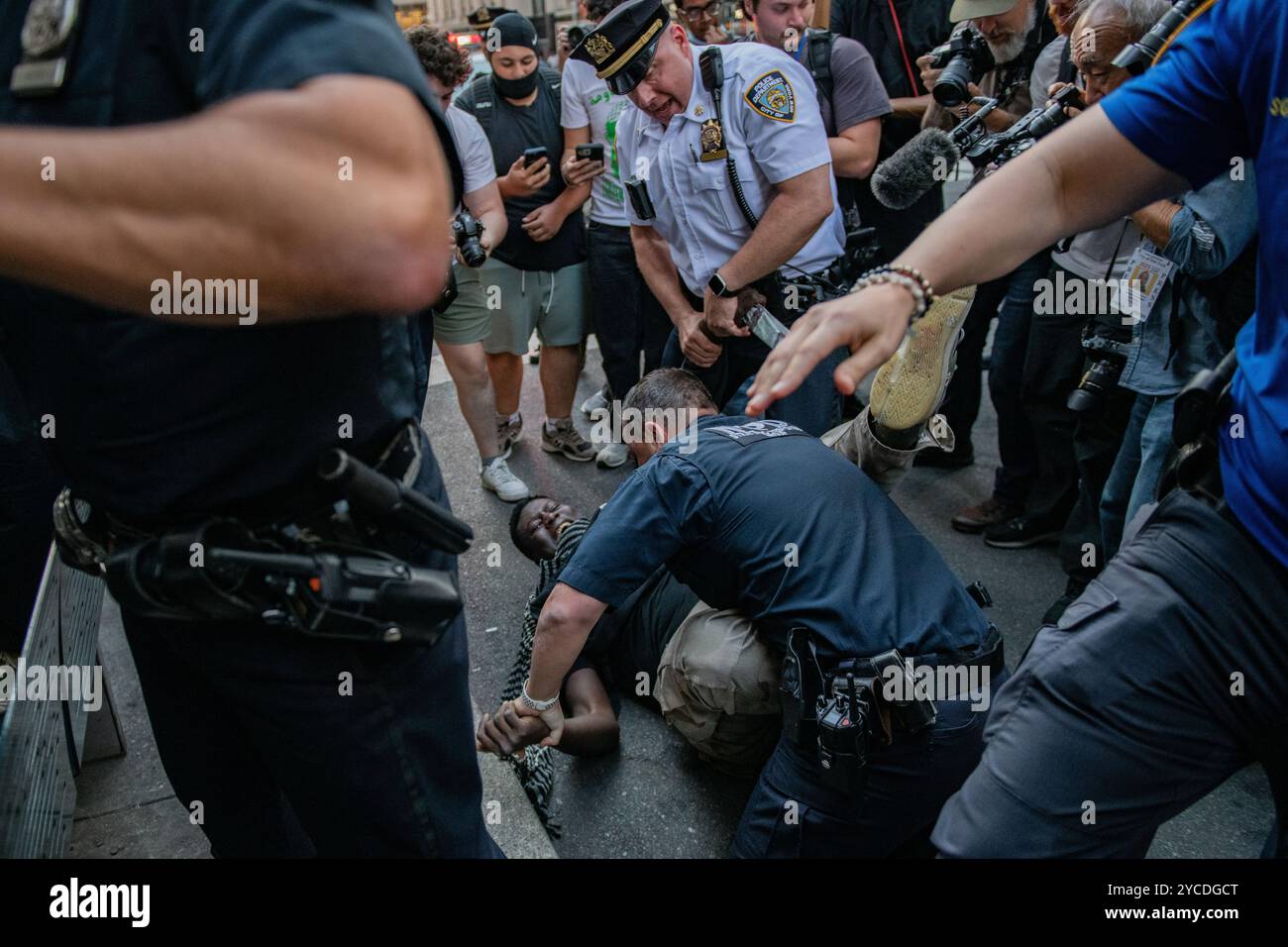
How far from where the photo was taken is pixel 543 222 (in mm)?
4418

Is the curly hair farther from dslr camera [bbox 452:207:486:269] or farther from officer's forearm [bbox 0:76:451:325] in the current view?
officer's forearm [bbox 0:76:451:325]

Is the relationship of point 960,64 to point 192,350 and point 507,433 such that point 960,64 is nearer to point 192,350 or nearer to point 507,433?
point 507,433

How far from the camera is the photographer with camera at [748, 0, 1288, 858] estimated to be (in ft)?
4.22

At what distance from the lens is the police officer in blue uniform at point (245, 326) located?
2.94 feet

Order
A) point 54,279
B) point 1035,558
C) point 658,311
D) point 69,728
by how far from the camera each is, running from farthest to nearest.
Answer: point 658,311 → point 1035,558 → point 69,728 → point 54,279

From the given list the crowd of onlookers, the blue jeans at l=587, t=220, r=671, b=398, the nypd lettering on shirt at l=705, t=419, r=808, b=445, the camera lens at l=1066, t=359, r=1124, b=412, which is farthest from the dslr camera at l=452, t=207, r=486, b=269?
the camera lens at l=1066, t=359, r=1124, b=412

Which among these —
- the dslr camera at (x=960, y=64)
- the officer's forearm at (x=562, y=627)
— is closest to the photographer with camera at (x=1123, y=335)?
the dslr camera at (x=960, y=64)

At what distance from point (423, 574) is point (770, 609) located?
111 centimetres

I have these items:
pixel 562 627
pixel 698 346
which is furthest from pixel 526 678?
pixel 698 346

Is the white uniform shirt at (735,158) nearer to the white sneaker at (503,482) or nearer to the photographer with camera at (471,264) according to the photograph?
the photographer with camera at (471,264)

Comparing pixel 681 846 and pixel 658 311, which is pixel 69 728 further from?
pixel 658 311

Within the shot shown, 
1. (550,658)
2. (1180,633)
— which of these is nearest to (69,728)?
(550,658)

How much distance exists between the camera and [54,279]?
0.92 metres

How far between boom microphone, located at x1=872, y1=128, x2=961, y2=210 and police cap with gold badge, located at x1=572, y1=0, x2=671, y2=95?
97 centimetres
